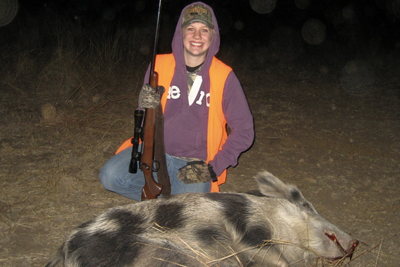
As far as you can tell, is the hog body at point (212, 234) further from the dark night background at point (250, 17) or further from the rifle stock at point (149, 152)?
the dark night background at point (250, 17)

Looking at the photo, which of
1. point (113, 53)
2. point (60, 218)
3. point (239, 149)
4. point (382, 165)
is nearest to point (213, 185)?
point (239, 149)

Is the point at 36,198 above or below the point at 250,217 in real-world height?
below

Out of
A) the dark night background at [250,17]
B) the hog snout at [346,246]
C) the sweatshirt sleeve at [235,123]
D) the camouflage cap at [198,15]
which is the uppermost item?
the dark night background at [250,17]

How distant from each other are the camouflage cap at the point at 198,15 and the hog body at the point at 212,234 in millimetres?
1305

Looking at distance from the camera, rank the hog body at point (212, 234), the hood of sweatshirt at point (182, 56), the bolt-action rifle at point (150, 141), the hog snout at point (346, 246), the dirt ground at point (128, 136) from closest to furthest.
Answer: the hog body at point (212, 234), the hog snout at point (346, 246), the bolt-action rifle at point (150, 141), the hood of sweatshirt at point (182, 56), the dirt ground at point (128, 136)

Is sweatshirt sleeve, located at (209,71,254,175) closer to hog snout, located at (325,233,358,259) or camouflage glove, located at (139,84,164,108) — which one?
camouflage glove, located at (139,84,164,108)

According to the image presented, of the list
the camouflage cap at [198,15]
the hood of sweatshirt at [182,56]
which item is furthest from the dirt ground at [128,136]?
the camouflage cap at [198,15]

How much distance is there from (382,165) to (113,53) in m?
5.23

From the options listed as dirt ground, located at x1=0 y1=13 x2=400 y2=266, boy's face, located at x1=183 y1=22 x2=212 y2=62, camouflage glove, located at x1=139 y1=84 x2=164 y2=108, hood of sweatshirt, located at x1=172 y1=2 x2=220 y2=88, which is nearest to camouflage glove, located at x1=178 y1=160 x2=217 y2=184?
camouflage glove, located at x1=139 y1=84 x2=164 y2=108

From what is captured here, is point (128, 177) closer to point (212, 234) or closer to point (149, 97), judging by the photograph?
point (149, 97)

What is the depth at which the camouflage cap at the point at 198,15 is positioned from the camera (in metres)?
3.05

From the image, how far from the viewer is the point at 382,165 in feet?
16.1

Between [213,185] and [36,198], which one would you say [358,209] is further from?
[36,198]

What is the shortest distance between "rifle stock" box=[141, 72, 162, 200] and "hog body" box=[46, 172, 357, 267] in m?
0.52
